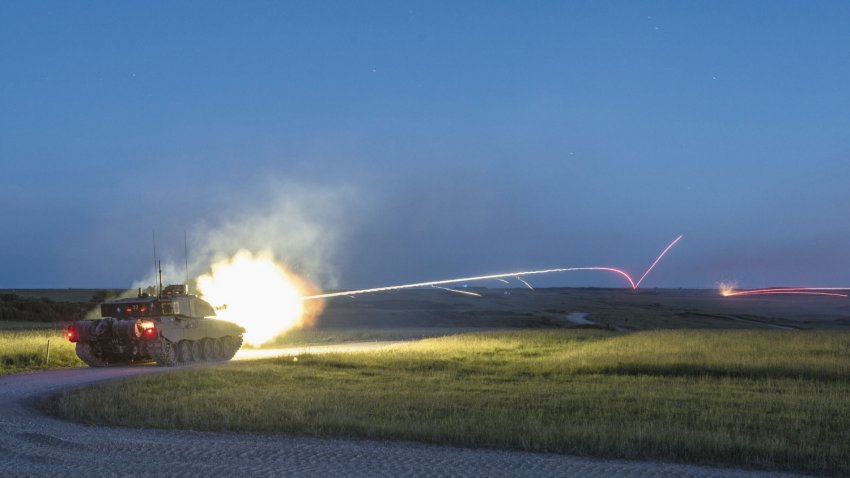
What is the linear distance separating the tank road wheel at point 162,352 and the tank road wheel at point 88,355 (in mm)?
1877

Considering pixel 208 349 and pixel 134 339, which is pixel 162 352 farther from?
pixel 208 349

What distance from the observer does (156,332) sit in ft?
88.5

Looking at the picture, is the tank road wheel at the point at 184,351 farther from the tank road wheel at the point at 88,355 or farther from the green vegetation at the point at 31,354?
the green vegetation at the point at 31,354

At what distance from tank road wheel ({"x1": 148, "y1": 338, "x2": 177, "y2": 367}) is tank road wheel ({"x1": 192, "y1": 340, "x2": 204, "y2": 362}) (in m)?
1.70

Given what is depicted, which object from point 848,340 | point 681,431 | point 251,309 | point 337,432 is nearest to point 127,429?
point 337,432

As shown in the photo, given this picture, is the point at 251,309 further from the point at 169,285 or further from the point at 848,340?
the point at 848,340

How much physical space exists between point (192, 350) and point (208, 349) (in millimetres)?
977

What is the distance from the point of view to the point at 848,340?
3188cm

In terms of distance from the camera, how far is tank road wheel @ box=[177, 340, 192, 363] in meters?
28.5

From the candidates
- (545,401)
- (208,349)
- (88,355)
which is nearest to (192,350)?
(208,349)

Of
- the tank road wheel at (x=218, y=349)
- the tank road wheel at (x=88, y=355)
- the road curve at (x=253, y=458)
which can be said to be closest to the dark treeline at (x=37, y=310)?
the tank road wheel at (x=218, y=349)

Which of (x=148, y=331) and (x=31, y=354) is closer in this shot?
(x=148, y=331)

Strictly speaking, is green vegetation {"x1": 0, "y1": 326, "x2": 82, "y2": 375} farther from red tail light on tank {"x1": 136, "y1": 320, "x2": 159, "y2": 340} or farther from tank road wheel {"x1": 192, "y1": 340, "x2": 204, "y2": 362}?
tank road wheel {"x1": 192, "y1": 340, "x2": 204, "y2": 362}

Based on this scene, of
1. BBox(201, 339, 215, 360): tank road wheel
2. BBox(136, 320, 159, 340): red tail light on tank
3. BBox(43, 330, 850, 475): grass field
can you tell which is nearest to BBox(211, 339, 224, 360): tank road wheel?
BBox(201, 339, 215, 360): tank road wheel
